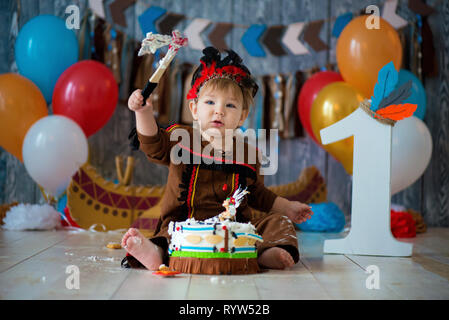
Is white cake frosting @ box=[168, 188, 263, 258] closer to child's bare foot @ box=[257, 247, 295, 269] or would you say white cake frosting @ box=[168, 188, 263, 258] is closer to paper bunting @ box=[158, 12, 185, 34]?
child's bare foot @ box=[257, 247, 295, 269]

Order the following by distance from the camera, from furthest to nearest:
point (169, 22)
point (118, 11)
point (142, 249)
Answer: point (169, 22) < point (118, 11) < point (142, 249)

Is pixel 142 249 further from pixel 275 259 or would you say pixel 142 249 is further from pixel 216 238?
pixel 275 259

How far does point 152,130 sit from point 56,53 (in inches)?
63.5

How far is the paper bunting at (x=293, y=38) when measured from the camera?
12.0 ft

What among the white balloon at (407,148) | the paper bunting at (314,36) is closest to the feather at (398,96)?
the white balloon at (407,148)

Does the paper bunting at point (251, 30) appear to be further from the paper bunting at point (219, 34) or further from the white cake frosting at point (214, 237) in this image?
the white cake frosting at point (214, 237)

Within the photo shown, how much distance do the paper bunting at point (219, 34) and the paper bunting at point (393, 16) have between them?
1.08 metres

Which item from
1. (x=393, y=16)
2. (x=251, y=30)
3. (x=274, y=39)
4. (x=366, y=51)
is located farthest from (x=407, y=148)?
(x=251, y=30)

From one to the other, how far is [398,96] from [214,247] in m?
0.93

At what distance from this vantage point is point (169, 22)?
11.8 feet

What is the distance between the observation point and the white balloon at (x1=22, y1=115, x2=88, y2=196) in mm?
2611

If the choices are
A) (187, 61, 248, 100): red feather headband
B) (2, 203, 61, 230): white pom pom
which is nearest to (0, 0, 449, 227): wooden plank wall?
(2, 203, 61, 230): white pom pom

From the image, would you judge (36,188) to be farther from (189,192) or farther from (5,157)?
(189,192)

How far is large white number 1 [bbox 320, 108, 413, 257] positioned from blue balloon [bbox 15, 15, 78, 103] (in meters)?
1.79
